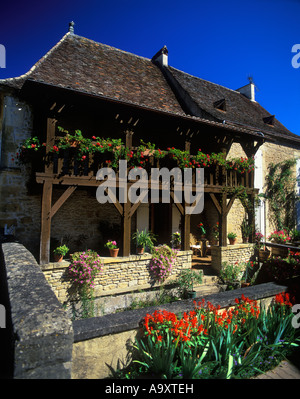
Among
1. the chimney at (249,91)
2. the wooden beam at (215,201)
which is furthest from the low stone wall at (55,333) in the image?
the chimney at (249,91)

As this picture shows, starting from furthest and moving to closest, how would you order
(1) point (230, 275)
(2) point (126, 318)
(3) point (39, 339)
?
(1) point (230, 275)
(2) point (126, 318)
(3) point (39, 339)

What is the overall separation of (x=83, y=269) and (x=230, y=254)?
519 cm

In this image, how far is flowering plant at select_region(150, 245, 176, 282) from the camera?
6758 millimetres

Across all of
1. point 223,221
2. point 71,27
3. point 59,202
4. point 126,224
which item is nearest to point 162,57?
point 71,27

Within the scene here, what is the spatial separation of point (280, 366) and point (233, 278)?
5.16m

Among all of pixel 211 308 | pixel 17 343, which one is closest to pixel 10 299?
pixel 17 343

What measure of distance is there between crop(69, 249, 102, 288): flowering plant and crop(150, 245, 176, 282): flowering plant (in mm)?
1702

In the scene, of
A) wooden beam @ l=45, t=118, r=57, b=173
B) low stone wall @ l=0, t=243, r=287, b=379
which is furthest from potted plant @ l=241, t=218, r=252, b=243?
wooden beam @ l=45, t=118, r=57, b=173

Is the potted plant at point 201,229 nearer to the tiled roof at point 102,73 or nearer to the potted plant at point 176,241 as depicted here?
the potted plant at point 176,241

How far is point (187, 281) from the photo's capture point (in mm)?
6895

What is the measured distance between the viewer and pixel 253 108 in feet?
45.2

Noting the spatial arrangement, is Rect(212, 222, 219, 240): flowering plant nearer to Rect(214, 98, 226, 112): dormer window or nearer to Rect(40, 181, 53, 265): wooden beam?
Rect(214, 98, 226, 112): dormer window

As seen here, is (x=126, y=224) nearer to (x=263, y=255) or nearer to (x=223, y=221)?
(x=223, y=221)
